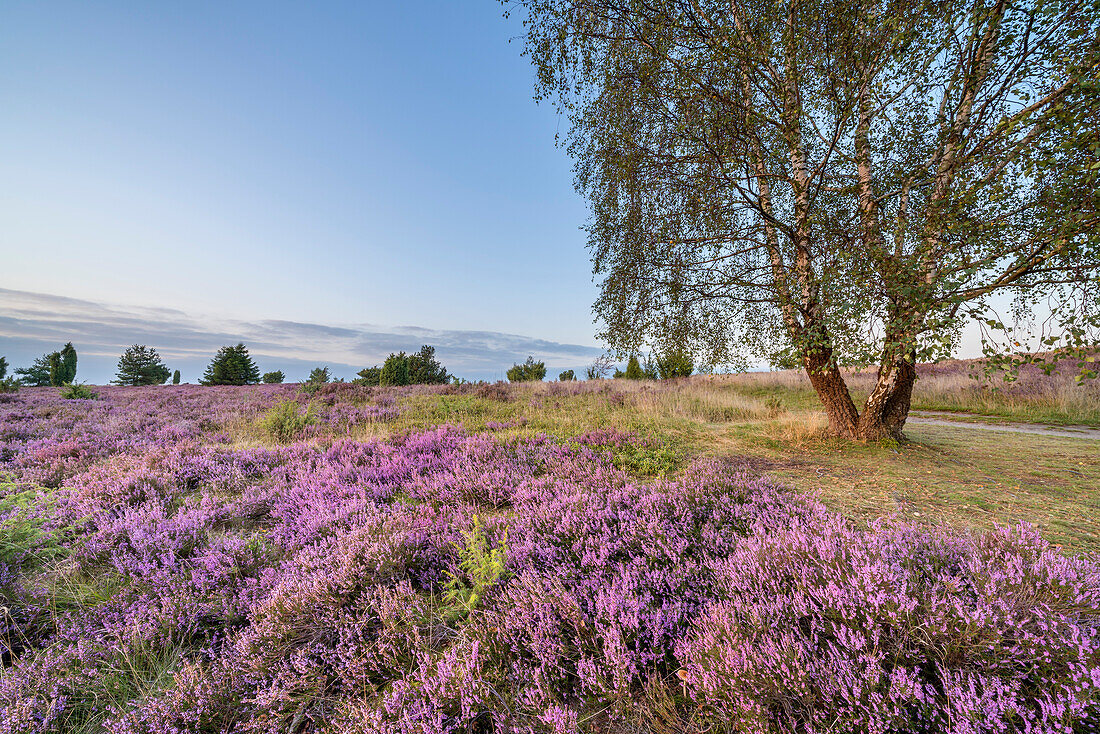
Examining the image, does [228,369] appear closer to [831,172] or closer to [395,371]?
[395,371]

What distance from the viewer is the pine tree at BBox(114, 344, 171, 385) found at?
31188 millimetres

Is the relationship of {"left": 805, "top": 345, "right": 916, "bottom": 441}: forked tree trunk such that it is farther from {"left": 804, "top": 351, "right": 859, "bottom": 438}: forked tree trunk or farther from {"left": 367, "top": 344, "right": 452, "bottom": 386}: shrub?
{"left": 367, "top": 344, "right": 452, "bottom": 386}: shrub

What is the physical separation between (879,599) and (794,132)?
6.96m

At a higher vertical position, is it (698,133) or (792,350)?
(698,133)

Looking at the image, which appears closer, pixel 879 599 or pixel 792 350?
pixel 879 599

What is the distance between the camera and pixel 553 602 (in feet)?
7.09

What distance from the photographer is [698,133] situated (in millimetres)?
6973

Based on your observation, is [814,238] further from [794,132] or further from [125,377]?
[125,377]

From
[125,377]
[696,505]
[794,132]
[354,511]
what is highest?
[794,132]

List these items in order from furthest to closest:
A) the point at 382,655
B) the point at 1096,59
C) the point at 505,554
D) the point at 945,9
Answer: the point at 945,9 < the point at 1096,59 < the point at 505,554 < the point at 382,655

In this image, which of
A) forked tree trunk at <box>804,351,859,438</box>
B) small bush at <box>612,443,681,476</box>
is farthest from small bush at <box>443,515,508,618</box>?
forked tree trunk at <box>804,351,859,438</box>

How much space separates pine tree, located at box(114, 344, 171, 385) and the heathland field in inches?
1467

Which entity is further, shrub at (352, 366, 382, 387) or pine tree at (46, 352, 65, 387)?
pine tree at (46, 352, 65, 387)

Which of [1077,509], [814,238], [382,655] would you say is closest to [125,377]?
[382,655]
